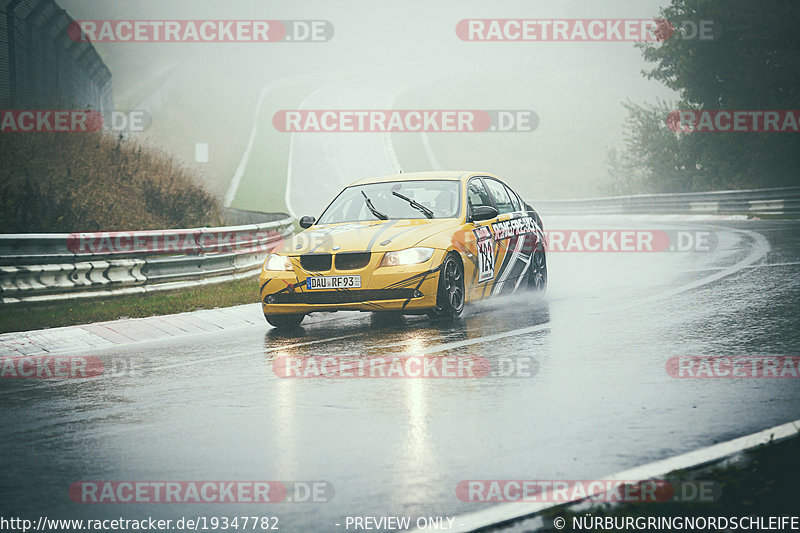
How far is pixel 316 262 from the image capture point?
1017 centimetres

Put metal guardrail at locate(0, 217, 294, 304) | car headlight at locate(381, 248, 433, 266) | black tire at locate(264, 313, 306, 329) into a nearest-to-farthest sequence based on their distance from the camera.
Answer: car headlight at locate(381, 248, 433, 266), black tire at locate(264, 313, 306, 329), metal guardrail at locate(0, 217, 294, 304)

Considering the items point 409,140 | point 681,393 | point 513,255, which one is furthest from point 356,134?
point 681,393

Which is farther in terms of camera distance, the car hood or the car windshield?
the car windshield

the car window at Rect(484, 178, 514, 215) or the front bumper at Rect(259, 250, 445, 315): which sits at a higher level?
the car window at Rect(484, 178, 514, 215)

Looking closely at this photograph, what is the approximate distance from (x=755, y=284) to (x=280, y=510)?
31.1 feet

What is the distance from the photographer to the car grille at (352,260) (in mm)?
10008

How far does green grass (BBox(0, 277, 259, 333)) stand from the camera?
434 inches

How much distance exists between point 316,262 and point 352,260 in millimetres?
412

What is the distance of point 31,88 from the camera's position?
2505 cm

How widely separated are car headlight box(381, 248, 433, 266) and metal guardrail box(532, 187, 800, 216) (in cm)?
2384

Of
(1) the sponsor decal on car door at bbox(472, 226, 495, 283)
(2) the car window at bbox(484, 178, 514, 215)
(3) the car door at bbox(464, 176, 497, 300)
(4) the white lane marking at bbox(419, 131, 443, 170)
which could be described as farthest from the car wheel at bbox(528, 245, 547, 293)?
(4) the white lane marking at bbox(419, 131, 443, 170)

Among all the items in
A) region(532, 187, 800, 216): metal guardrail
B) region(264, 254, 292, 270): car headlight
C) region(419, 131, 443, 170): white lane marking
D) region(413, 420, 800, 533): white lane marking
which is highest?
region(419, 131, 443, 170): white lane marking

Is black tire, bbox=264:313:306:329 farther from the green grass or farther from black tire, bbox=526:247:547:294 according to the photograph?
black tire, bbox=526:247:547:294

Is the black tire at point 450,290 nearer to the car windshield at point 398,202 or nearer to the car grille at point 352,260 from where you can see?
the car grille at point 352,260
